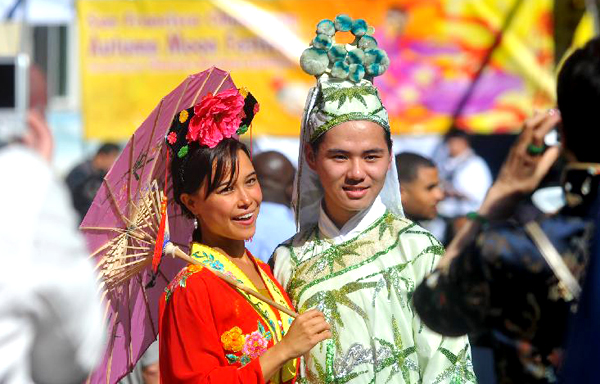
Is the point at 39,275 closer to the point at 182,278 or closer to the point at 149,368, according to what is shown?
the point at 182,278

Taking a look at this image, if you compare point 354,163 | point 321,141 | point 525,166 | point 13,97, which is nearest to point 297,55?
point 321,141

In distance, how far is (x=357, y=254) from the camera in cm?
397

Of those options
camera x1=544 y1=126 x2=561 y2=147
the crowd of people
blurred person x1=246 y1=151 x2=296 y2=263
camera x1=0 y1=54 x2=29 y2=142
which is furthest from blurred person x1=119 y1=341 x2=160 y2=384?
camera x1=544 y1=126 x2=561 y2=147

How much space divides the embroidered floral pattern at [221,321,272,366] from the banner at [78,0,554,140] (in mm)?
5217

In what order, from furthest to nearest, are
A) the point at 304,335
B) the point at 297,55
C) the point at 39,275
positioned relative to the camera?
the point at 297,55, the point at 304,335, the point at 39,275

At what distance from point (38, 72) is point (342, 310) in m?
1.77

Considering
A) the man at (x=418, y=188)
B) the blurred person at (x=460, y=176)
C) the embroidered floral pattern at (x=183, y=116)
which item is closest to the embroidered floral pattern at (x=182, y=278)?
the embroidered floral pattern at (x=183, y=116)

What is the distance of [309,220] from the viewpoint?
4227mm

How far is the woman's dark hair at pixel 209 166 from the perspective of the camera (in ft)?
12.6

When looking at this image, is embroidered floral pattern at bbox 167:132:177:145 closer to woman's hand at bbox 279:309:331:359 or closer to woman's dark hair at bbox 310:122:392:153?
woman's dark hair at bbox 310:122:392:153

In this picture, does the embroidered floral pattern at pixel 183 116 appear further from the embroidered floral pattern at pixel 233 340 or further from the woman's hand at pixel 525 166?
the woman's hand at pixel 525 166

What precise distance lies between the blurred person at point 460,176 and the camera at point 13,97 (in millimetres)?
6857

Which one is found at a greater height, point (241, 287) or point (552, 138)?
point (241, 287)

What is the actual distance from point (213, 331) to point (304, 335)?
30 cm
